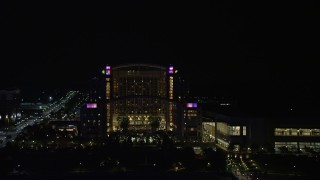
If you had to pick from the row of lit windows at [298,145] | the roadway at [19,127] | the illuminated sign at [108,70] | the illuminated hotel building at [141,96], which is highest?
the illuminated sign at [108,70]

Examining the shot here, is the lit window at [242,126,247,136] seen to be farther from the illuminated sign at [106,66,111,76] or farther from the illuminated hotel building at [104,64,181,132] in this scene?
the illuminated sign at [106,66,111,76]

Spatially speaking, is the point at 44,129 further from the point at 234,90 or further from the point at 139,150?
the point at 234,90

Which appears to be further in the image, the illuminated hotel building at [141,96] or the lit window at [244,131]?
the illuminated hotel building at [141,96]

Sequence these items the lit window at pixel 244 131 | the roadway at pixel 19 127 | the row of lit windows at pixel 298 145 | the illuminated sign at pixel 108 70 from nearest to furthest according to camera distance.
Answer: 1. the row of lit windows at pixel 298 145
2. the lit window at pixel 244 131
3. the roadway at pixel 19 127
4. the illuminated sign at pixel 108 70

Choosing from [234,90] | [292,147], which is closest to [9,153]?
[292,147]

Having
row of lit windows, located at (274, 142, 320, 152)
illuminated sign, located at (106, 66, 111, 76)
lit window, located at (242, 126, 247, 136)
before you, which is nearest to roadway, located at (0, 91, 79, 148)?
illuminated sign, located at (106, 66, 111, 76)

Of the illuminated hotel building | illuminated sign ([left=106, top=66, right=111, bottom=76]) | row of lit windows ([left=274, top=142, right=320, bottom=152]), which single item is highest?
illuminated sign ([left=106, top=66, right=111, bottom=76])

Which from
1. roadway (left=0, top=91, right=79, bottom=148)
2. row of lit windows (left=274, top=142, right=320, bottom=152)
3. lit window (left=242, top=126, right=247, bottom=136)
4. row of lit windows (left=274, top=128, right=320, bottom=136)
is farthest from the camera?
roadway (left=0, top=91, right=79, bottom=148)

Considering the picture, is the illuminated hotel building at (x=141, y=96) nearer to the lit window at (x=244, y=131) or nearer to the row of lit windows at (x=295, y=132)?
the lit window at (x=244, y=131)

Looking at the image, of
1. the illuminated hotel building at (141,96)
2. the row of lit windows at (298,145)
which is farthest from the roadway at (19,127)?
the row of lit windows at (298,145)

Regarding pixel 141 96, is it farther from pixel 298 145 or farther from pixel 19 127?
pixel 298 145

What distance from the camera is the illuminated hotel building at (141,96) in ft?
64.7

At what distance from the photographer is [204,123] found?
16766mm

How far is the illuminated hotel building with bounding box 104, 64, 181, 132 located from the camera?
1971cm
